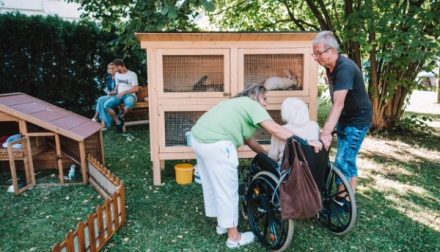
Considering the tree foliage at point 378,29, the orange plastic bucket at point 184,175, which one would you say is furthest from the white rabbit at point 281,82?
the orange plastic bucket at point 184,175

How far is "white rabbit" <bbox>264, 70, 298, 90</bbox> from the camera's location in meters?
4.39

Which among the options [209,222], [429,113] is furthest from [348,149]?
[429,113]

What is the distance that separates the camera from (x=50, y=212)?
3.75m

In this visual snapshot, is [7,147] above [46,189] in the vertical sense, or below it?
above

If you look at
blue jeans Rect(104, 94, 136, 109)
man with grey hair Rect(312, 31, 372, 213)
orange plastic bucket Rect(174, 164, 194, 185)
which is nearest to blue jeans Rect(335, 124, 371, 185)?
man with grey hair Rect(312, 31, 372, 213)

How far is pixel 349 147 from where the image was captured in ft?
10.8

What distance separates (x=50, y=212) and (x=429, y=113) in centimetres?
1030

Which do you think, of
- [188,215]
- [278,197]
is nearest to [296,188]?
[278,197]

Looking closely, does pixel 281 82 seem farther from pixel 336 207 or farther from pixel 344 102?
pixel 336 207

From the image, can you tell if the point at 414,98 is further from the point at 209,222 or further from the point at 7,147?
the point at 7,147

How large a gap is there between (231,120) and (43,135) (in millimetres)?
2689

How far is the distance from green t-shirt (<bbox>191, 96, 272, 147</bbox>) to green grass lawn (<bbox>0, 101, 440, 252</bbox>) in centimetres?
98

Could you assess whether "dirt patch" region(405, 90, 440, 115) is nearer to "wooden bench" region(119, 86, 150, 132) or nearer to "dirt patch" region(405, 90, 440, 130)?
"dirt patch" region(405, 90, 440, 130)

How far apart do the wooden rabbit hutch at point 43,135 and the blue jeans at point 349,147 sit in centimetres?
299
